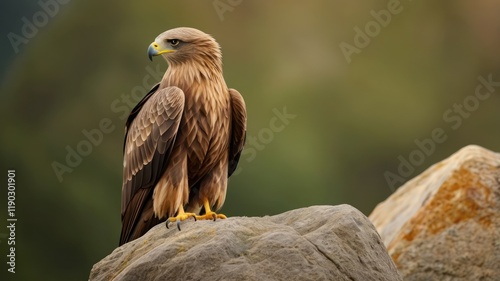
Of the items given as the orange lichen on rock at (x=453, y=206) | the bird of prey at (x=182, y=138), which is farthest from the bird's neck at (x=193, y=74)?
the orange lichen on rock at (x=453, y=206)

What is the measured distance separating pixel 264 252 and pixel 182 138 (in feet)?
5.23

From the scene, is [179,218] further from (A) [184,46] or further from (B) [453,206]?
(B) [453,206]

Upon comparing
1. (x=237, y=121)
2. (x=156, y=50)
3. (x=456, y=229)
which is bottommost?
(x=456, y=229)

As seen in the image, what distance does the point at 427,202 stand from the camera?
732 cm

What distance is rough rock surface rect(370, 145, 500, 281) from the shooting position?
22.7ft

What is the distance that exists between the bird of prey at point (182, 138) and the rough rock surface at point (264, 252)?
2.70 ft

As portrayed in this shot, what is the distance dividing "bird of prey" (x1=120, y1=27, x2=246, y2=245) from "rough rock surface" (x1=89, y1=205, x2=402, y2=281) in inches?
32.4

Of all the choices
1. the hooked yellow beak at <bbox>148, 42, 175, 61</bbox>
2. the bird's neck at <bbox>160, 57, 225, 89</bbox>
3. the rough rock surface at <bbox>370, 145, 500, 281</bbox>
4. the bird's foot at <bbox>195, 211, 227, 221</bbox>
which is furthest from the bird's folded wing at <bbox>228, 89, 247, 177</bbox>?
the rough rock surface at <bbox>370, 145, 500, 281</bbox>

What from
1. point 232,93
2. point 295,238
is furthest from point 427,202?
point 295,238

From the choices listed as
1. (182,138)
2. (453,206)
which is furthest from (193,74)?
(453,206)

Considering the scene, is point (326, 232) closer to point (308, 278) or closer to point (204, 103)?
point (308, 278)

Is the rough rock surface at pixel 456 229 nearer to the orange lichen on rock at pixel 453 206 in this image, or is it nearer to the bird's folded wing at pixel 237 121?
the orange lichen on rock at pixel 453 206

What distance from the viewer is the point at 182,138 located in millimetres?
6324

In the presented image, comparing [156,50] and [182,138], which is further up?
[156,50]
